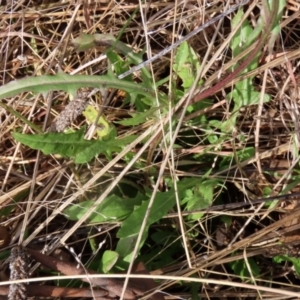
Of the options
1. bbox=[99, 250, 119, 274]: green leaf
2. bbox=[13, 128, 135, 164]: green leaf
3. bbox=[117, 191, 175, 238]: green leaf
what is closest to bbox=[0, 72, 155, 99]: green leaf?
bbox=[13, 128, 135, 164]: green leaf

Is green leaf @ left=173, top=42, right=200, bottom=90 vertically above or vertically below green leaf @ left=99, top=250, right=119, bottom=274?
above

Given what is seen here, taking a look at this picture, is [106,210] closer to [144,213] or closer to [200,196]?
[144,213]

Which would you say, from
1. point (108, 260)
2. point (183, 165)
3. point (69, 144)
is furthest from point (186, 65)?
point (108, 260)

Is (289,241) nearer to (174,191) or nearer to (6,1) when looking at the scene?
(174,191)

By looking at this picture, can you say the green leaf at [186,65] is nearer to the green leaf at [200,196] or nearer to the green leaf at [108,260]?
the green leaf at [200,196]

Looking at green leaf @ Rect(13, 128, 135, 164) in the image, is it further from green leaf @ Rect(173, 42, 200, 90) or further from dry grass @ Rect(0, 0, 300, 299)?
green leaf @ Rect(173, 42, 200, 90)

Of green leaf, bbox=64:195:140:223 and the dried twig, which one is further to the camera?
green leaf, bbox=64:195:140:223
